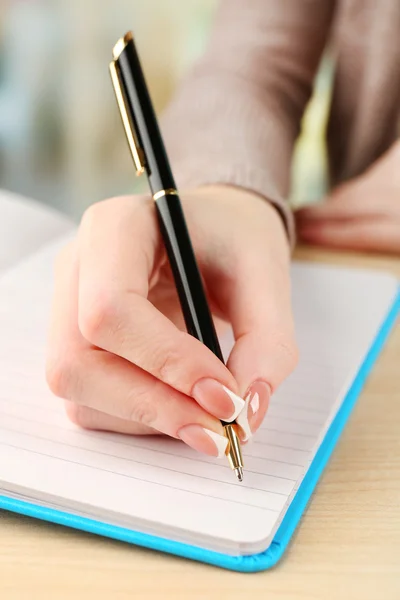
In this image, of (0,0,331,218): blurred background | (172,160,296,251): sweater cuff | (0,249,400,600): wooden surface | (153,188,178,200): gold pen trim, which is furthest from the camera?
(0,0,331,218): blurred background

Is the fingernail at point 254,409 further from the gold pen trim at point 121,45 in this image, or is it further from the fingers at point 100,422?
the gold pen trim at point 121,45

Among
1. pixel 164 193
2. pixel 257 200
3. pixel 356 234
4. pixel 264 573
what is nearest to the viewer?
pixel 264 573

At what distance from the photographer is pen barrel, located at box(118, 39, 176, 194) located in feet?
1.39

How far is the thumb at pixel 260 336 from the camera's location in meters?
0.35

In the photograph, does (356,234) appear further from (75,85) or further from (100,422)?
(75,85)

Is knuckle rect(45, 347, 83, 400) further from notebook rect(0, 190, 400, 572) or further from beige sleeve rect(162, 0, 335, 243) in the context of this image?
beige sleeve rect(162, 0, 335, 243)

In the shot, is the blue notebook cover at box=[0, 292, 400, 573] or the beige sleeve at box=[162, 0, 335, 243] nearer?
the blue notebook cover at box=[0, 292, 400, 573]

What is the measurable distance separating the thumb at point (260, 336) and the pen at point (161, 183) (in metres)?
0.02

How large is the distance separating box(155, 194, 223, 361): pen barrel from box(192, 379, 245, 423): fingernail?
0.08ft

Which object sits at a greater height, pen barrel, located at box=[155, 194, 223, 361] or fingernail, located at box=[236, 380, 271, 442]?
pen barrel, located at box=[155, 194, 223, 361]

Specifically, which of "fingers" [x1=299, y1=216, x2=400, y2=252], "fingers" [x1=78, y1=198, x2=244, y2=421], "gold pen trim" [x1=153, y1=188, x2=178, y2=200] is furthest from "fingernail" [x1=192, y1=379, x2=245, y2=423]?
"fingers" [x1=299, y1=216, x2=400, y2=252]

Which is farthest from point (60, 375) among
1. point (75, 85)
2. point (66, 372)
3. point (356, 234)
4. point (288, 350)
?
point (75, 85)

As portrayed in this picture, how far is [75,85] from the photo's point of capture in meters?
2.27

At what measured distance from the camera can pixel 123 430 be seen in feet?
1.20
